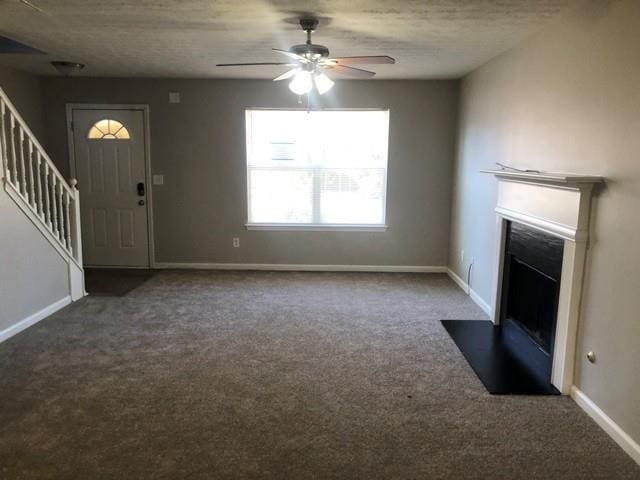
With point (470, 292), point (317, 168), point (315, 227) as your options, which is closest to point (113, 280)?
point (315, 227)

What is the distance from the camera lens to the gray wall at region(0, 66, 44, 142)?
5.24m

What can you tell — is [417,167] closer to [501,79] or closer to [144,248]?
[501,79]

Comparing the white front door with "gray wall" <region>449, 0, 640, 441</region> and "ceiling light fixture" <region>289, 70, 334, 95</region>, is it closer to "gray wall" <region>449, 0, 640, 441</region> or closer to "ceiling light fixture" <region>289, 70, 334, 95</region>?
"ceiling light fixture" <region>289, 70, 334, 95</region>

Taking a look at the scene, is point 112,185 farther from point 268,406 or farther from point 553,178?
point 553,178

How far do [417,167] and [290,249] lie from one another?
1833 mm

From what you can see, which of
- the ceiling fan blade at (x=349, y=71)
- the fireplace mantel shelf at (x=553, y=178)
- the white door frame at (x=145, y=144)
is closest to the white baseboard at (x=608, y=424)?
the fireplace mantel shelf at (x=553, y=178)

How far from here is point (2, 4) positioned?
3.08 meters

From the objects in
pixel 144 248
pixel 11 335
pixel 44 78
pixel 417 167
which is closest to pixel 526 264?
pixel 417 167

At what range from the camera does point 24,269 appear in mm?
3965

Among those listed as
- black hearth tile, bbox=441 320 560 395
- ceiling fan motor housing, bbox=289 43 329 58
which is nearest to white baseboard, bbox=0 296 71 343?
ceiling fan motor housing, bbox=289 43 329 58

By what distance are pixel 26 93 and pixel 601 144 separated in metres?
5.73

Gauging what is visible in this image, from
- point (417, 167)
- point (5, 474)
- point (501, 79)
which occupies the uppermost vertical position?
point (501, 79)

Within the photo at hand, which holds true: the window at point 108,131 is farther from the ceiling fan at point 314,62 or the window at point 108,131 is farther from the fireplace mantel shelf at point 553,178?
the fireplace mantel shelf at point 553,178

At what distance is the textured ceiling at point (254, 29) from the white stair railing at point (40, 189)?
74 centimetres
